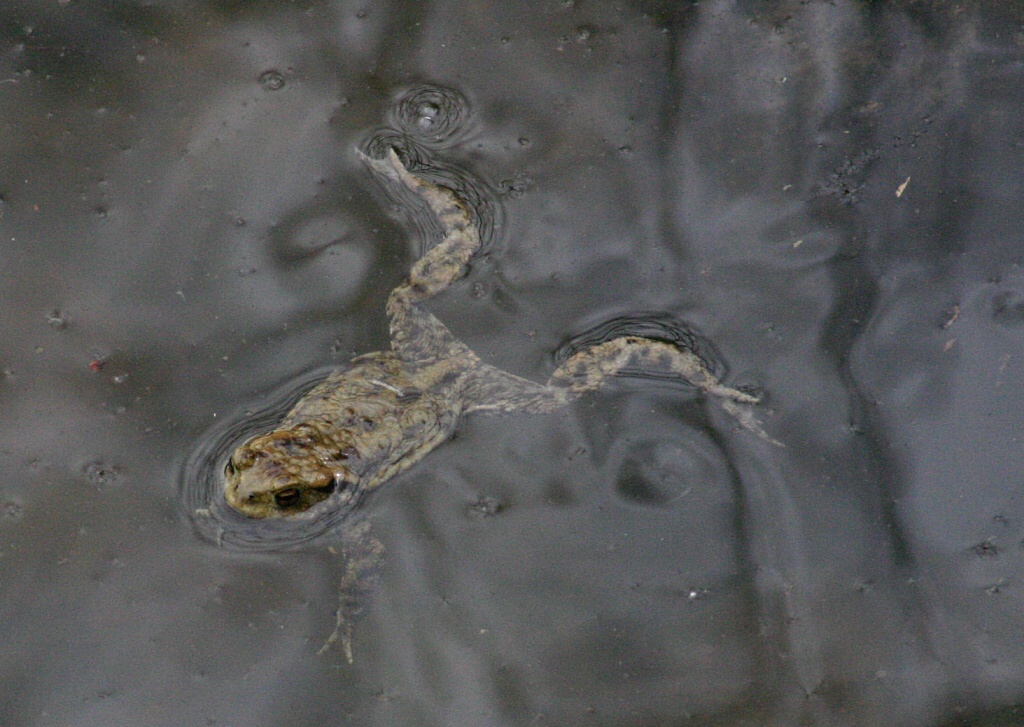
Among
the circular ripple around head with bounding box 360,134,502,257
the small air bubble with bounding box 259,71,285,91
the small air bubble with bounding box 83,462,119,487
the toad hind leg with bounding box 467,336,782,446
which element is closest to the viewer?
the small air bubble with bounding box 83,462,119,487

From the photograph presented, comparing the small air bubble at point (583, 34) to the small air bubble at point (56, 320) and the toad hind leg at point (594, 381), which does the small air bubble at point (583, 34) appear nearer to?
the toad hind leg at point (594, 381)

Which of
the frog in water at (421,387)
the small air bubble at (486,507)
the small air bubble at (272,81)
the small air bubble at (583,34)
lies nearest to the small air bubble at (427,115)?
the frog in water at (421,387)

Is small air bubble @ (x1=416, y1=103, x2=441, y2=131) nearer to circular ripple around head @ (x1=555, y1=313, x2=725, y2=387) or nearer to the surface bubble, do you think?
circular ripple around head @ (x1=555, y1=313, x2=725, y2=387)

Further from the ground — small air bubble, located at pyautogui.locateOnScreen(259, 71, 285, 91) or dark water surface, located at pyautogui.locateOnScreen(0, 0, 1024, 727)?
small air bubble, located at pyautogui.locateOnScreen(259, 71, 285, 91)

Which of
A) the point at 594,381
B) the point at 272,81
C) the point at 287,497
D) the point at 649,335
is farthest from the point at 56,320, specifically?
the point at 649,335

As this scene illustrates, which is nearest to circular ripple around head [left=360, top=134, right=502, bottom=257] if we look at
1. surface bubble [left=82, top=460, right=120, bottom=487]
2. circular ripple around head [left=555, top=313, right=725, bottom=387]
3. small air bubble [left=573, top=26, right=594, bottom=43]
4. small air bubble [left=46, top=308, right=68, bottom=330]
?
circular ripple around head [left=555, top=313, right=725, bottom=387]

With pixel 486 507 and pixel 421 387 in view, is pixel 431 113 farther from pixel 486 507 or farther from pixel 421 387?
pixel 486 507

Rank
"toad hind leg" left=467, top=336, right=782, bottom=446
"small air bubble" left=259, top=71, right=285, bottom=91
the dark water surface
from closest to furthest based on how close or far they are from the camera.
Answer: the dark water surface
"toad hind leg" left=467, top=336, right=782, bottom=446
"small air bubble" left=259, top=71, right=285, bottom=91
